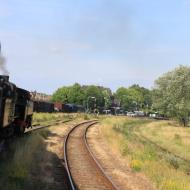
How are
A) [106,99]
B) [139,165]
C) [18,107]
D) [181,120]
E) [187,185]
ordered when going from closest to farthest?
[187,185] → [139,165] → [18,107] → [181,120] → [106,99]

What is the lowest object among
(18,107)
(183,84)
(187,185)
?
(187,185)

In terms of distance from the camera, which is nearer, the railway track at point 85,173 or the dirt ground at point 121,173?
the railway track at point 85,173

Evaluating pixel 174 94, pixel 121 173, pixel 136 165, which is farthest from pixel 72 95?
pixel 121 173

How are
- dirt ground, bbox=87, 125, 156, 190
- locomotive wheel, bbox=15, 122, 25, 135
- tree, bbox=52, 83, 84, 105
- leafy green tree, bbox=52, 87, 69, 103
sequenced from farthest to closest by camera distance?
leafy green tree, bbox=52, 87, 69, 103 < tree, bbox=52, 83, 84, 105 < locomotive wheel, bbox=15, 122, 25, 135 < dirt ground, bbox=87, 125, 156, 190

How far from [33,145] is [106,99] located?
166083mm

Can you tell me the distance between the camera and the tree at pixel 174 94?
9469 cm

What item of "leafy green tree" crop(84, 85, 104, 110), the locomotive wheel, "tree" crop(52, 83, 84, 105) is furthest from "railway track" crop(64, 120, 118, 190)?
"tree" crop(52, 83, 84, 105)

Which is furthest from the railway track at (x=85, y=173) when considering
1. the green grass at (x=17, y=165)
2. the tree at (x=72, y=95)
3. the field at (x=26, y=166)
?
the tree at (x=72, y=95)

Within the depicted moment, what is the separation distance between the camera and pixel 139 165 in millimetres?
20203

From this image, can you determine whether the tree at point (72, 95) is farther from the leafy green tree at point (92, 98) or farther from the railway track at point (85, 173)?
the railway track at point (85, 173)

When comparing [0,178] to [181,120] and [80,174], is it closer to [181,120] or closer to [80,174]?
[80,174]

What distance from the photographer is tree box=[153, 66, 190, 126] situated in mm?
94688

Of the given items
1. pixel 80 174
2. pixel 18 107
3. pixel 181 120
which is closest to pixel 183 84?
pixel 181 120

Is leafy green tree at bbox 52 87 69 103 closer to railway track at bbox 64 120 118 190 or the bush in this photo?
railway track at bbox 64 120 118 190
